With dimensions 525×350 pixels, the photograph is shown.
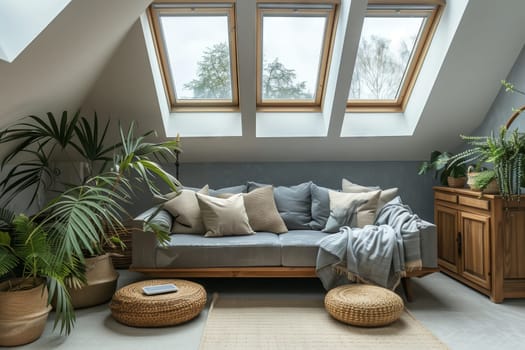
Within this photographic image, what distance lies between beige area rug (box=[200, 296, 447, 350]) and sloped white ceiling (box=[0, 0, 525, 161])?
195cm

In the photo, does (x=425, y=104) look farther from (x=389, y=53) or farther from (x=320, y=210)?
(x=320, y=210)

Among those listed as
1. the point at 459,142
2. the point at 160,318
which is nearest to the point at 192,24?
the point at 160,318

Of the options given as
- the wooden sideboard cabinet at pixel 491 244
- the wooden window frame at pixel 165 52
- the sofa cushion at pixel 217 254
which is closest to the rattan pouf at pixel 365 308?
the sofa cushion at pixel 217 254

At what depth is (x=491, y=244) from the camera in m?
3.60

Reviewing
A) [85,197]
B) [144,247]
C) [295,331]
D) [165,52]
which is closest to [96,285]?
[144,247]

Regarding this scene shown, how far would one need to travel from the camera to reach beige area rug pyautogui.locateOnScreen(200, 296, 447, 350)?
283cm

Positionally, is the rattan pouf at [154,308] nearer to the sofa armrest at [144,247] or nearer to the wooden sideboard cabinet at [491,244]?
the sofa armrest at [144,247]

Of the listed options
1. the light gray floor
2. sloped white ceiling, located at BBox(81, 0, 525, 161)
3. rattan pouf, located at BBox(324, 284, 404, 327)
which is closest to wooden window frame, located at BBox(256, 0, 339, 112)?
sloped white ceiling, located at BBox(81, 0, 525, 161)

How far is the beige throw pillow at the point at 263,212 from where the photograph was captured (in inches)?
172

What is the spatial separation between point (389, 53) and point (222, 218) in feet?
7.84

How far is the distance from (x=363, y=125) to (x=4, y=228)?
3.53 metres

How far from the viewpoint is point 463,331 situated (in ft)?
9.94

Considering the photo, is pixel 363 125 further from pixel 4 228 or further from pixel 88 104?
pixel 4 228

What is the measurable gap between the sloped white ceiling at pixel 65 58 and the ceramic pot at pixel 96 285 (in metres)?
1.30
